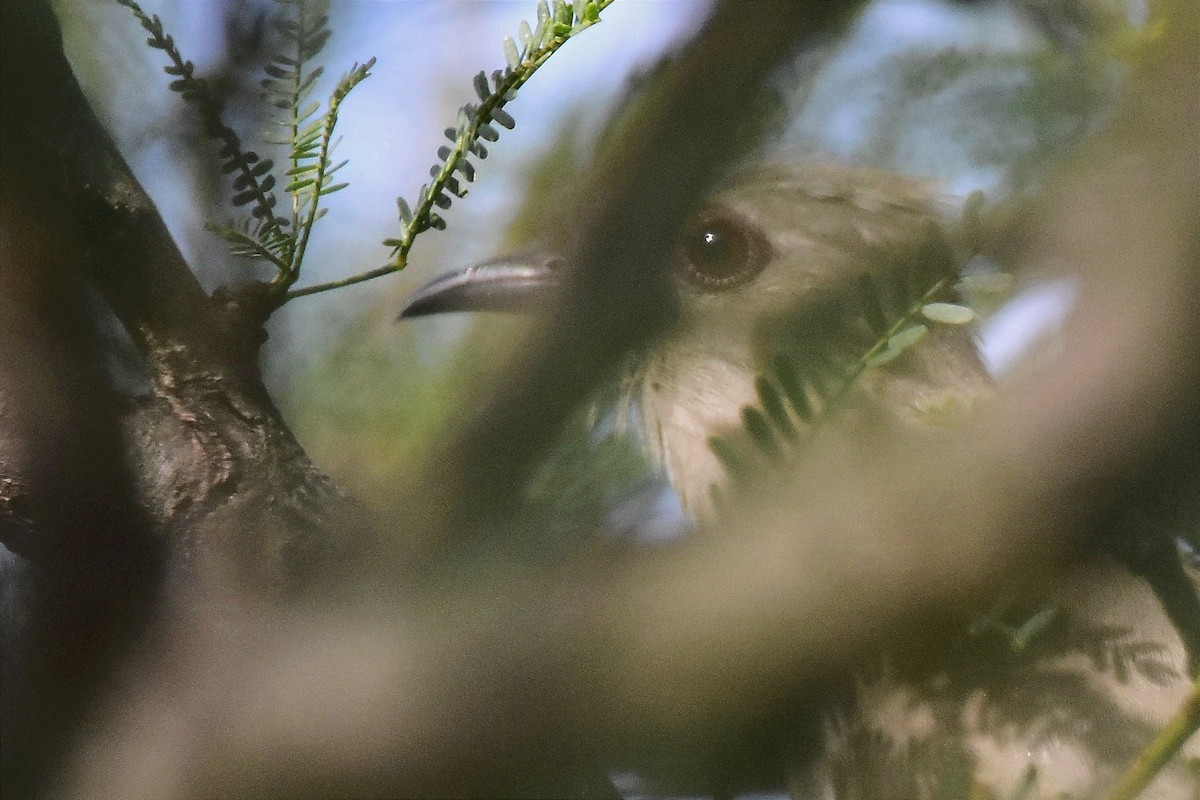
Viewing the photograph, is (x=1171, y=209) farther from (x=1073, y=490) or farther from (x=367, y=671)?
(x=367, y=671)

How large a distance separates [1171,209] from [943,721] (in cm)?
81

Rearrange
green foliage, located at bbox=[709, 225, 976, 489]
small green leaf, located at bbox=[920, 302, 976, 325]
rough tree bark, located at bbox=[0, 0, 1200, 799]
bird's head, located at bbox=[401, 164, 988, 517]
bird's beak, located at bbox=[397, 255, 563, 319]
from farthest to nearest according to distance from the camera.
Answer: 1. bird's beak, located at bbox=[397, 255, 563, 319]
2. bird's head, located at bbox=[401, 164, 988, 517]
3. small green leaf, located at bbox=[920, 302, 976, 325]
4. green foliage, located at bbox=[709, 225, 976, 489]
5. rough tree bark, located at bbox=[0, 0, 1200, 799]

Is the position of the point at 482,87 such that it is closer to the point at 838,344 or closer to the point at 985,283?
the point at 838,344

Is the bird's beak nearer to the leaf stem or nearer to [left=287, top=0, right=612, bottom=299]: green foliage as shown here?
[left=287, top=0, right=612, bottom=299]: green foliage

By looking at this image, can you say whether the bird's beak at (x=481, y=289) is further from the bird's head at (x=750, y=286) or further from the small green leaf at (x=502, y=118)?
the small green leaf at (x=502, y=118)

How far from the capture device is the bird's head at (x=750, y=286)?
60.8 inches

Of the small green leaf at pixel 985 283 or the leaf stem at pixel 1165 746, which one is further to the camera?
the small green leaf at pixel 985 283

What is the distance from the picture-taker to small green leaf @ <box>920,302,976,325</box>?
4.04 ft

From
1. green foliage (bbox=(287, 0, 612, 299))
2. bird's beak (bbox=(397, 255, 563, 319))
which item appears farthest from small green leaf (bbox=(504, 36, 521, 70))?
bird's beak (bbox=(397, 255, 563, 319))

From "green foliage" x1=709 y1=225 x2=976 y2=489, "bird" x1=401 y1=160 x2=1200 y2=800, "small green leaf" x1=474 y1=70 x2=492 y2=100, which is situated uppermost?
"small green leaf" x1=474 y1=70 x2=492 y2=100

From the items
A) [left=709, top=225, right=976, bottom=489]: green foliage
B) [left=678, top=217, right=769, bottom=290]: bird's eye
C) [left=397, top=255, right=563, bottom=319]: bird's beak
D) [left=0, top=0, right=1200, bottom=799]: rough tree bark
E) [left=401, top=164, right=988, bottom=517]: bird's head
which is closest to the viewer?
[left=0, top=0, right=1200, bottom=799]: rough tree bark

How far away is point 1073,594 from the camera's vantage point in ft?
3.62

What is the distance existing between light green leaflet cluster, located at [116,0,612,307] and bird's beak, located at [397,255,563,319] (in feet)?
2.48

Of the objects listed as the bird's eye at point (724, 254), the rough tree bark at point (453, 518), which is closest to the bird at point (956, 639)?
the rough tree bark at point (453, 518)
